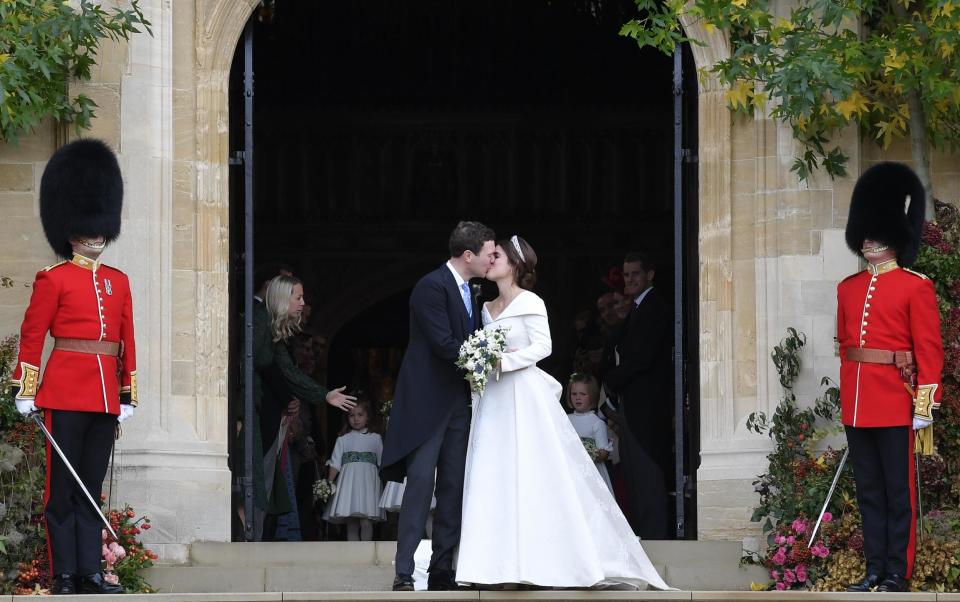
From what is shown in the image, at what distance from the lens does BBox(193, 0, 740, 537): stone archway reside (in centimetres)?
1191

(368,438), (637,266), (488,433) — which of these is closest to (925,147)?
(637,266)

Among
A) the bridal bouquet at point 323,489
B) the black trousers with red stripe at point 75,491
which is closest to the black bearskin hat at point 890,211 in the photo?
the black trousers with red stripe at point 75,491

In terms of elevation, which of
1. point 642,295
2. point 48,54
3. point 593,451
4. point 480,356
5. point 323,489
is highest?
point 48,54

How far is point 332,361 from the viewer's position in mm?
19734

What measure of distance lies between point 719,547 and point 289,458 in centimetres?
322

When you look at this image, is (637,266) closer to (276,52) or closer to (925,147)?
(925,147)

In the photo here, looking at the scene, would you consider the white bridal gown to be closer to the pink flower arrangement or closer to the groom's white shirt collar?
the groom's white shirt collar

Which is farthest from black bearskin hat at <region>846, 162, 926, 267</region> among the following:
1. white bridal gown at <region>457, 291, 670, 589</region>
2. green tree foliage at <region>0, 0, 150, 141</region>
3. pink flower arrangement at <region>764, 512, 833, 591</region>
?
green tree foliage at <region>0, 0, 150, 141</region>

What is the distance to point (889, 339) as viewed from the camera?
10.2 m

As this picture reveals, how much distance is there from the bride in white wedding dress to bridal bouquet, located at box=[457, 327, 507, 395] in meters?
0.12

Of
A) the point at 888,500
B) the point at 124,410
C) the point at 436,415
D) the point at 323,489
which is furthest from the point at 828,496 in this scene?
the point at 323,489

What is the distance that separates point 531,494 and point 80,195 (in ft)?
8.67

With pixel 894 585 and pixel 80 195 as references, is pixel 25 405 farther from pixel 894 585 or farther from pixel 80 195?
pixel 894 585

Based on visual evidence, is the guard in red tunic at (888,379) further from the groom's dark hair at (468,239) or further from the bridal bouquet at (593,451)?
the bridal bouquet at (593,451)
